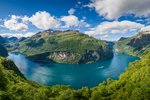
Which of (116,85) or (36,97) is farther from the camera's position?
(116,85)

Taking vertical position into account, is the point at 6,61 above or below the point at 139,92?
above

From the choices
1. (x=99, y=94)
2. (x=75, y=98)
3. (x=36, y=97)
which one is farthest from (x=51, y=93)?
(x=36, y=97)

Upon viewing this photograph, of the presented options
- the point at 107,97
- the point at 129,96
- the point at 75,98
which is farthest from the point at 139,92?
the point at 75,98

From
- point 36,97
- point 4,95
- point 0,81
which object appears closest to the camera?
point 4,95

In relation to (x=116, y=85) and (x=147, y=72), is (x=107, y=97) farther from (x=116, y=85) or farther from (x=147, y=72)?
(x=147, y=72)

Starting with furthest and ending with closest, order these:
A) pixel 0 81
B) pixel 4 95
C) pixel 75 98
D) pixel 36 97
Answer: pixel 75 98 < pixel 0 81 < pixel 36 97 < pixel 4 95

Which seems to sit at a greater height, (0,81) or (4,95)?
(0,81)

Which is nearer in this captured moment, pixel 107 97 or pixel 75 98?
pixel 75 98

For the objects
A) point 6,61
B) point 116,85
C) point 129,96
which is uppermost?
point 6,61

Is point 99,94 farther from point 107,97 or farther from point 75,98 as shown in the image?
point 75,98
